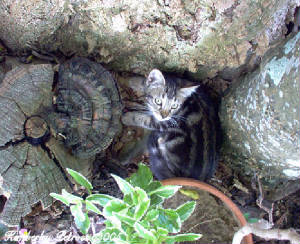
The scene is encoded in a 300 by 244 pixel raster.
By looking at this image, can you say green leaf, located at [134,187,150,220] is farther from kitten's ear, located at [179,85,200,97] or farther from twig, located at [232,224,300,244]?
kitten's ear, located at [179,85,200,97]

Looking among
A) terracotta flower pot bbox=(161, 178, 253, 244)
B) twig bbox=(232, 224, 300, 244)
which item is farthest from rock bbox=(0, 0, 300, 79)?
twig bbox=(232, 224, 300, 244)

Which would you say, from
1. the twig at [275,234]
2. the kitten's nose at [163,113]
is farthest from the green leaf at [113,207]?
the kitten's nose at [163,113]

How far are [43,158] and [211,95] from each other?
43.2 inches

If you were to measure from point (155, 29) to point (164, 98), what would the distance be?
21.6 inches

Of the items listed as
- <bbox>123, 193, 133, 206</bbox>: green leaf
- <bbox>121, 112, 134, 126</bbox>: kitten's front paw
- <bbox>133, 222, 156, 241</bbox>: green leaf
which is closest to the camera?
<bbox>133, 222, 156, 241</bbox>: green leaf

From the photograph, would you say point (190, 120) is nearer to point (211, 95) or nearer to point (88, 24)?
point (211, 95)

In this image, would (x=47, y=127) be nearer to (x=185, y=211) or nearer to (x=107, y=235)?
(x=107, y=235)

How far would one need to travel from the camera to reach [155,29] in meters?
1.29

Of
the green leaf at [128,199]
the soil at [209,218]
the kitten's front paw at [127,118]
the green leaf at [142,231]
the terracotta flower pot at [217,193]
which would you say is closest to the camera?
the green leaf at [142,231]

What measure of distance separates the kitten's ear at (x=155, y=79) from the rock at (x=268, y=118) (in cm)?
39

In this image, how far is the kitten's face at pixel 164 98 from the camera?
5.50ft

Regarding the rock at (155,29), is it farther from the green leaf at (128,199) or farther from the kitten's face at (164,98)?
the green leaf at (128,199)

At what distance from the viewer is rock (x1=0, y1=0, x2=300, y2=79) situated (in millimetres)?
1181

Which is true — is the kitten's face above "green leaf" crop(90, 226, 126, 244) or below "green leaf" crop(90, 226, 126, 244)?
above
